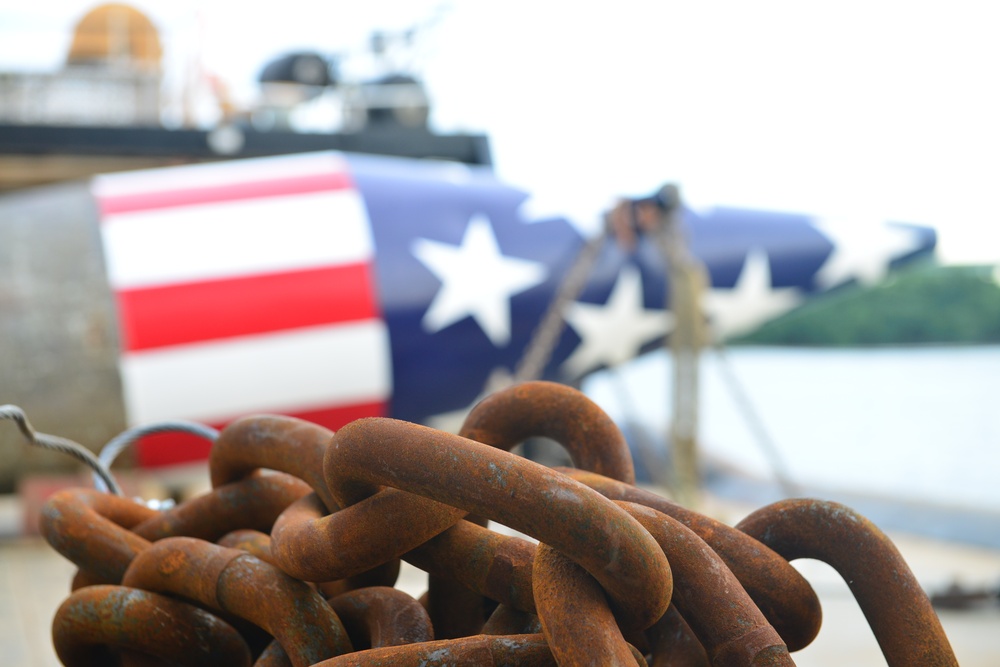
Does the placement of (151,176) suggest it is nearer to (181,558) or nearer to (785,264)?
(785,264)

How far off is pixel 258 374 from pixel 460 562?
2.61 metres

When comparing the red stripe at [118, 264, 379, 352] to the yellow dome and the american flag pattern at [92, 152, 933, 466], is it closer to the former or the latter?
the american flag pattern at [92, 152, 933, 466]

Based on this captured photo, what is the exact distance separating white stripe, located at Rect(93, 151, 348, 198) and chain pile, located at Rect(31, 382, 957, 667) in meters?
2.84

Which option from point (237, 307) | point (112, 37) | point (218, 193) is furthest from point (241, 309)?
point (112, 37)

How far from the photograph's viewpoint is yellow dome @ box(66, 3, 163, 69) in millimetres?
7980

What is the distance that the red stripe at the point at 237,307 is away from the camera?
9.78ft

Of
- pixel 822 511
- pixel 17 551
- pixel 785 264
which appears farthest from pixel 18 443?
pixel 822 511

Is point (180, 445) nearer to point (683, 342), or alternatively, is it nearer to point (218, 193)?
point (218, 193)

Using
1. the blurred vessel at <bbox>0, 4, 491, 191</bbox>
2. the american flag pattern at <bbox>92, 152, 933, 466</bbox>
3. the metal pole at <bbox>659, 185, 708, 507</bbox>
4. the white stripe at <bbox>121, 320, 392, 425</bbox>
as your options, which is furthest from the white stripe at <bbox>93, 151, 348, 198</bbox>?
the blurred vessel at <bbox>0, 4, 491, 191</bbox>

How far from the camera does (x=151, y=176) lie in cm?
347

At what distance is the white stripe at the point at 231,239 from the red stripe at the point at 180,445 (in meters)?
0.46

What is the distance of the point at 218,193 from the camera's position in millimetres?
3250

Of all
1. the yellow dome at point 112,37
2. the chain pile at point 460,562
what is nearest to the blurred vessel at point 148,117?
the yellow dome at point 112,37

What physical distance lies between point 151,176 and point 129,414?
91cm
